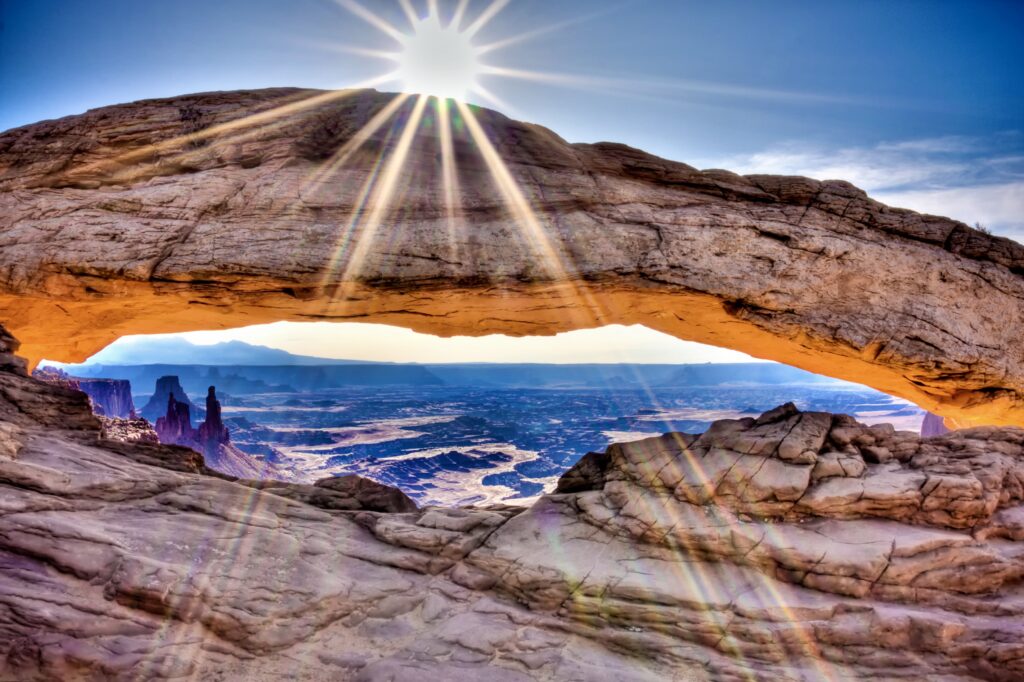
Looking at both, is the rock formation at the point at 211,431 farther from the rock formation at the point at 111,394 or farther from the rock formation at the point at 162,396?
the rock formation at the point at 162,396

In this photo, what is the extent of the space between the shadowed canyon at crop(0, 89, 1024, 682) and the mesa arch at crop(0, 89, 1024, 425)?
68 mm

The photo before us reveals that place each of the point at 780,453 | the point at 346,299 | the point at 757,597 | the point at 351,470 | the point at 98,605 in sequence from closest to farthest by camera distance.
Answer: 1. the point at 98,605
2. the point at 757,597
3. the point at 780,453
4. the point at 346,299
5. the point at 351,470

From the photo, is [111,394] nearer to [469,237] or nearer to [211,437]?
[211,437]

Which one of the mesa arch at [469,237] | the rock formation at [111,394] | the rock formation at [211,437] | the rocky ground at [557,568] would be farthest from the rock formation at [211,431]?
the rocky ground at [557,568]

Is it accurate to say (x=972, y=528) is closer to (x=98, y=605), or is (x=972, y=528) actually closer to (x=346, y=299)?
(x=346, y=299)

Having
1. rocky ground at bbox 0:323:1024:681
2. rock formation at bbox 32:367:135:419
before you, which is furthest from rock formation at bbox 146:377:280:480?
rocky ground at bbox 0:323:1024:681

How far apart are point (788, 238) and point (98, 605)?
44.6ft

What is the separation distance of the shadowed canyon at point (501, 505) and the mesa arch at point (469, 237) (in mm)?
68

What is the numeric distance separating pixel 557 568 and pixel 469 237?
6661 millimetres

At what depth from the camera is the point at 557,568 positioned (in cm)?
1003

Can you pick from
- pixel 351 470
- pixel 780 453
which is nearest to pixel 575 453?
pixel 351 470

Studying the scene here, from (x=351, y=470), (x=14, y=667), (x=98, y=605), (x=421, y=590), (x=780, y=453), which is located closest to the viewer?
(x=14, y=667)

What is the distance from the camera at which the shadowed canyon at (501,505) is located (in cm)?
855

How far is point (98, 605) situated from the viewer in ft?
26.2
